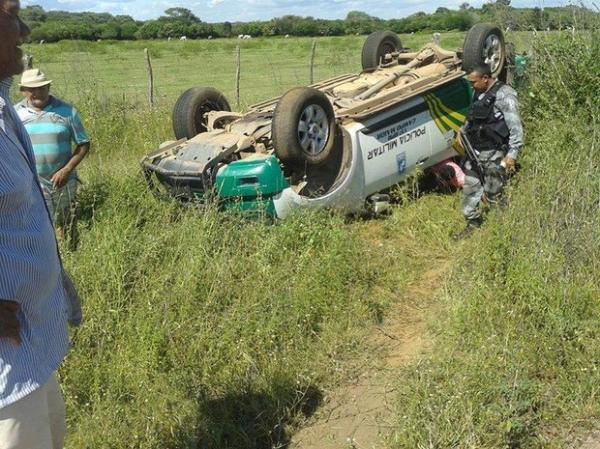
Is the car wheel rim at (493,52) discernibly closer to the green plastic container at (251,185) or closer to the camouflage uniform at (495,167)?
the camouflage uniform at (495,167)

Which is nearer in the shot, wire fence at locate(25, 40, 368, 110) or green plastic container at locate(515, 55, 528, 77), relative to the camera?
green plastic container at locate(515, 55, 528, 77)

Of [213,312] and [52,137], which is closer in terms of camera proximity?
[213,312]

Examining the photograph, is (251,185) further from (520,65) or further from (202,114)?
(520,65)

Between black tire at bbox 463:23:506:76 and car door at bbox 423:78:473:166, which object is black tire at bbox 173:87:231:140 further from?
black tire at bbox 463:23:506:76

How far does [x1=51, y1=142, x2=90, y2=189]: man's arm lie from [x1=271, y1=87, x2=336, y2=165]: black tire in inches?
61.6

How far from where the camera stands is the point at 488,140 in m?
6.11

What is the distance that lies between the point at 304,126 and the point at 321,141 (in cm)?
26

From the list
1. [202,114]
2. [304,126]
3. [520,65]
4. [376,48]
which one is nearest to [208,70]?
[376,48]

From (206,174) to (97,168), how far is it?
1.50 m

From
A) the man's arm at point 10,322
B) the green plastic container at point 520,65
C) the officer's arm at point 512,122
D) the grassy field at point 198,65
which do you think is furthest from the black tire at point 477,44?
the man's arm at point 10,322

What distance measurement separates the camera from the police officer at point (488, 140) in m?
5.93

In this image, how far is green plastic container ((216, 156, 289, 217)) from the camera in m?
5.65

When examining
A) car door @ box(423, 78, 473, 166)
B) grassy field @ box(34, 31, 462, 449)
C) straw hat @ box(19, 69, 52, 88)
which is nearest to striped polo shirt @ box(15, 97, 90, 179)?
straw hat @ box(19, 69, 52, 88)

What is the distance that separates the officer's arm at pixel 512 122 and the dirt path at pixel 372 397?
2029 mm
